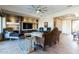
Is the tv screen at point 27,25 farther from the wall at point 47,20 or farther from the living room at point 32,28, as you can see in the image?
the wall at point 47,20

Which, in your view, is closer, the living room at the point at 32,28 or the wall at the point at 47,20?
the living room at the point at 32,28

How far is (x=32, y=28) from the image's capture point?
30.0ft

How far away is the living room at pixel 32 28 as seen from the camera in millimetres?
4402

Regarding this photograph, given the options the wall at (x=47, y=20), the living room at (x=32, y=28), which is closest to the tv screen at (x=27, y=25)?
the living room at (x=32, y=28)

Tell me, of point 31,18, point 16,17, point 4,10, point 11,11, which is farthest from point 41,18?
point 4,10

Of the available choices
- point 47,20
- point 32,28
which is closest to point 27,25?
point 32,28

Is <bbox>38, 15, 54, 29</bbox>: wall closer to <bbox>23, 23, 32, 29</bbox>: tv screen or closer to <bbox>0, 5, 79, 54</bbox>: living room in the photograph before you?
<bbox>0, 5, 79, 54</bbox>: living room

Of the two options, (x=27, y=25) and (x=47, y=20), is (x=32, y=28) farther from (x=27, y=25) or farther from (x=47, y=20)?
(x=47, y=20)

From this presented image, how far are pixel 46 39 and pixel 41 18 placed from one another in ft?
20.8

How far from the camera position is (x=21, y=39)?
6613 mm

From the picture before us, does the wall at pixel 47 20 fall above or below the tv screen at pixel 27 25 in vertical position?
above

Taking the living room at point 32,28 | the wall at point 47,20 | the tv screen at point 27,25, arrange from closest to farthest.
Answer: the living room at point 32,28 < the tv screen at point 27,25 < the wall at point 47,20
